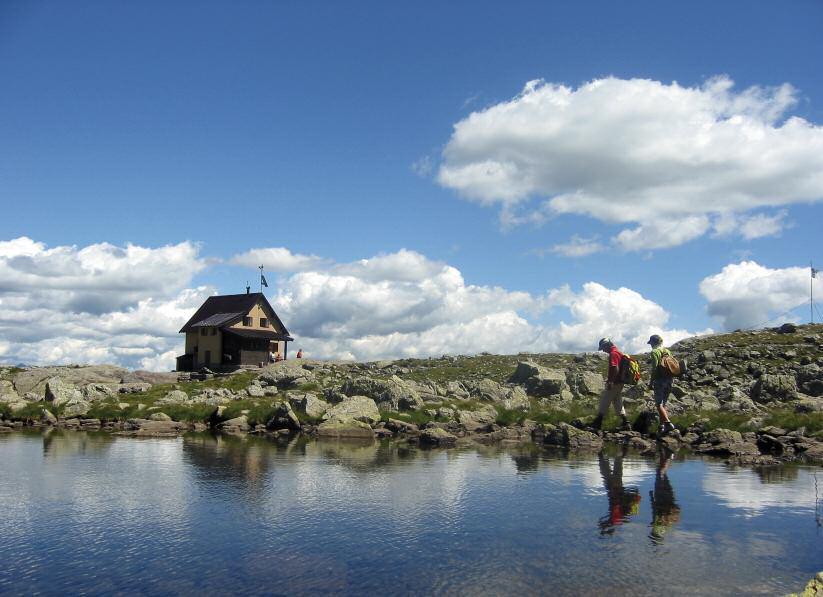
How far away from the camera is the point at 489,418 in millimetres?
35156

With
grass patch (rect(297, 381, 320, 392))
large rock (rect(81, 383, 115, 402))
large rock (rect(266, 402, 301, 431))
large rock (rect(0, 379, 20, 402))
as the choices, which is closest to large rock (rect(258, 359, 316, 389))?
grass patch (rect(297, 381, 320, 392))

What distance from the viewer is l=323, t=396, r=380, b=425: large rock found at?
34656 mm

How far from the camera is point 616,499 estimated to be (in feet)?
55.1

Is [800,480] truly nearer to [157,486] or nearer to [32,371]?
[157,486]

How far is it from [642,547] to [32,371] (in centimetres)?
5979

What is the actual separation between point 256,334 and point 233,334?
9.93 ft

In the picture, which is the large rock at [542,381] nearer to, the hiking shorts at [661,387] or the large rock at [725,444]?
the hiking shorts at [661,387]

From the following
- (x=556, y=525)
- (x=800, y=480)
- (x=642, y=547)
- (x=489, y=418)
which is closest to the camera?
(x=642, y=547)

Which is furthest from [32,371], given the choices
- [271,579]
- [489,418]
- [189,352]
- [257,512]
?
[271,579]

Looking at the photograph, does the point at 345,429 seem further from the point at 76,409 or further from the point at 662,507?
the point at 662,507

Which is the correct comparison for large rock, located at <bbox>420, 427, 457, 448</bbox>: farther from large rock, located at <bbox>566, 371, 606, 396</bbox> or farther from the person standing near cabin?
large rock, located at <bbox>566, 371, 606, 396</bbox>

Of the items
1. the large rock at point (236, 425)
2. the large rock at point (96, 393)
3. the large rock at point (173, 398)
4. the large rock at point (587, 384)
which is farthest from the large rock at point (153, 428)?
the large rock at point (587, 384)

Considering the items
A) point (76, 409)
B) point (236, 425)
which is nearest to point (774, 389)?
point (236, 425)

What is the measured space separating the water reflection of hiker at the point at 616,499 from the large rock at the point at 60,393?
121 ft
